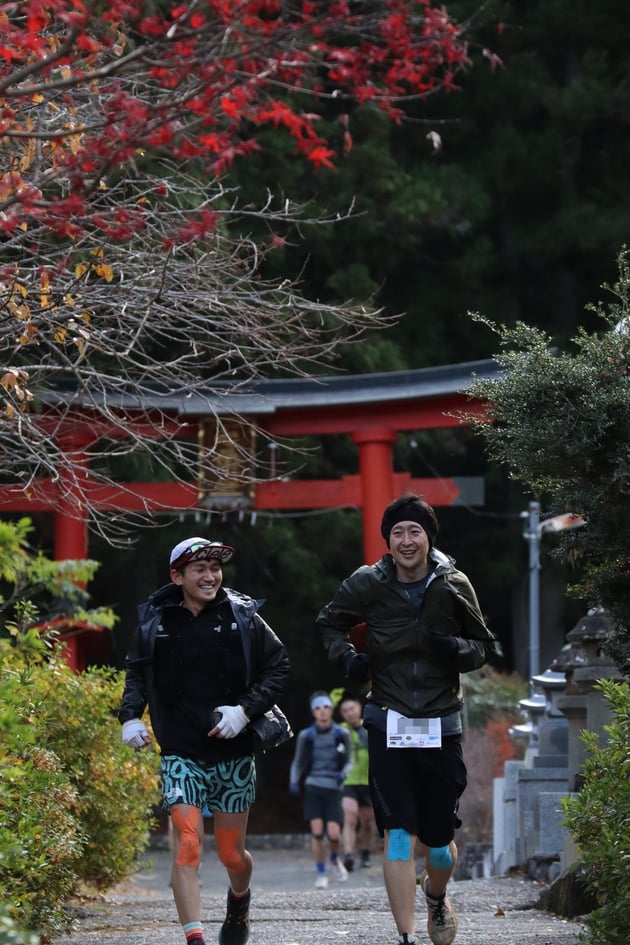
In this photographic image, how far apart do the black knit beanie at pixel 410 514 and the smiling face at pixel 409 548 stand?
0.09ft

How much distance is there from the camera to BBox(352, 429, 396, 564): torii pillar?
18.8m

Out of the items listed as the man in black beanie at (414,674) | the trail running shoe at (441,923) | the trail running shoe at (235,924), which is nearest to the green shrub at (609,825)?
the man in black beanie at (414,674)

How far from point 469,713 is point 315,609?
12.1 feet

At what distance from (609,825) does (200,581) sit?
1.99 m

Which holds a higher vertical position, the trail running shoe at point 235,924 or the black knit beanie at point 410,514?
the black knit beanie at point 410,514

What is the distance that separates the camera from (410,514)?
6574 millimetres

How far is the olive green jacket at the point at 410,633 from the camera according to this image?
21.0 feet

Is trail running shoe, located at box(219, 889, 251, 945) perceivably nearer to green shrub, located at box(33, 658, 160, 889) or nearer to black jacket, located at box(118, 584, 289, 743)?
black jacket, located at box(118, 584, 289, 743)

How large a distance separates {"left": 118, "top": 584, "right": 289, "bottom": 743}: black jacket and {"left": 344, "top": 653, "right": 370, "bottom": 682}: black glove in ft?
0.99

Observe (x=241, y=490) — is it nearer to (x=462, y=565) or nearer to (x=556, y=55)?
(x=462, y=565)

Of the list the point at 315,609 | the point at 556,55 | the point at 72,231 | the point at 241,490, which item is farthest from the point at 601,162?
the point at 72,231

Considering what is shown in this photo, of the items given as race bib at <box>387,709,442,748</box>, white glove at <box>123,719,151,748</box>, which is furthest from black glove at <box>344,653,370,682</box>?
white glove at <box>123,719,151,748</box>

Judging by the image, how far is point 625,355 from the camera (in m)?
6.75

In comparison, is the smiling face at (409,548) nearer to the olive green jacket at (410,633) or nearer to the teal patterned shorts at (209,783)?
the olive green jacket at (410,633)
